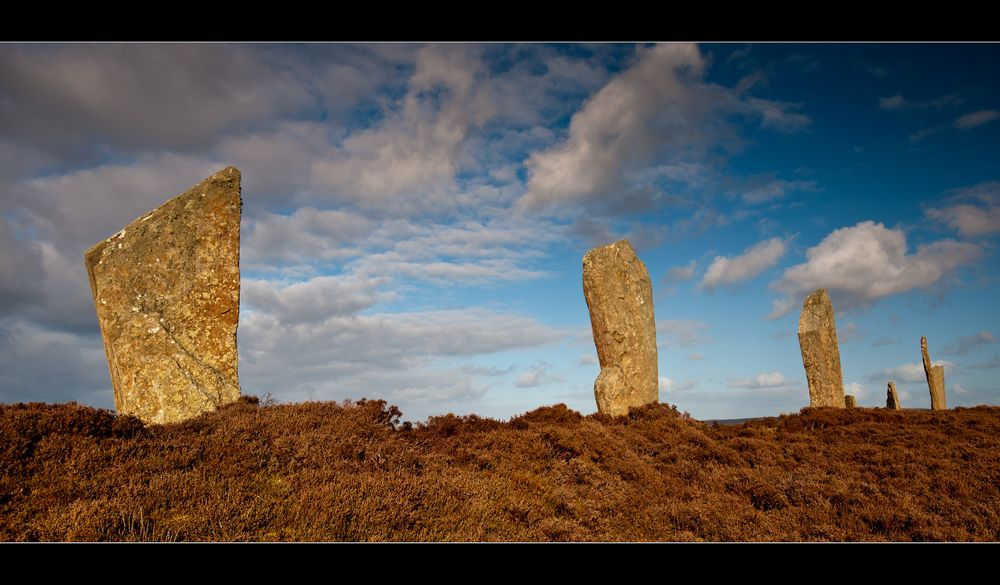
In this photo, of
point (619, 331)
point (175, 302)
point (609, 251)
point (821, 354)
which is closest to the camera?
point (175, 302)

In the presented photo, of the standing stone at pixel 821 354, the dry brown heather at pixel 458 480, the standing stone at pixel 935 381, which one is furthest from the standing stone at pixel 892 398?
the dry brown heather at pixel 458 480

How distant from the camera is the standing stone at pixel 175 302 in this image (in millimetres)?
9227

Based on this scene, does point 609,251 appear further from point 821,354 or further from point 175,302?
point 175,302

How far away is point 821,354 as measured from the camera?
20469 mm

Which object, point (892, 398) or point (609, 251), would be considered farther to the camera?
point (892, 398)

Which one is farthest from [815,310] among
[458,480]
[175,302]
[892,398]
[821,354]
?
[175,302]

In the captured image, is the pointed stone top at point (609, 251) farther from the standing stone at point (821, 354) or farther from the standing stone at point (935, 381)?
the standing stone at point (935, 381)

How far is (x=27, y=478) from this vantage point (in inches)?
222

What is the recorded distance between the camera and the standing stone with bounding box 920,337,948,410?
2433 centimetres

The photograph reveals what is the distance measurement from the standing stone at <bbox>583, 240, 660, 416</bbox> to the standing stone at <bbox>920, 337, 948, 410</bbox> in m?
16.6

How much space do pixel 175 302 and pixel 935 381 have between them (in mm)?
30130

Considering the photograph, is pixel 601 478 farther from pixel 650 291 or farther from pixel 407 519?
pixel 650 291
